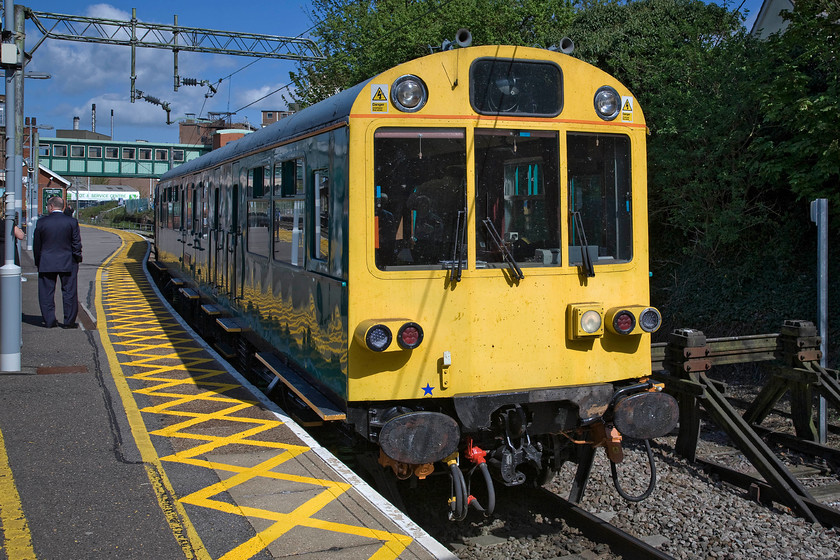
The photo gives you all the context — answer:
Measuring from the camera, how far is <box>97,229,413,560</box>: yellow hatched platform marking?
14.5 feet

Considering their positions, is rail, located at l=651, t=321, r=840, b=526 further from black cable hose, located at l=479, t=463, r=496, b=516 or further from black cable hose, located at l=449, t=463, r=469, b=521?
black cable hose, located at l=449, t=463, r=469, b=521

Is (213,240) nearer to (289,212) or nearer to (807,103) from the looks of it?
(289,212)

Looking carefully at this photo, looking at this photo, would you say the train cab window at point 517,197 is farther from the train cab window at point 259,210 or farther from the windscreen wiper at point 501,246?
the train cab window at point 259,210

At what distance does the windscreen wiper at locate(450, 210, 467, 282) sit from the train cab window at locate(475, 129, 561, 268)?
0.42 feet

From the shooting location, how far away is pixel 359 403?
5.31 meters

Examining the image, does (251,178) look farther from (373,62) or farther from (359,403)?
(373,62)

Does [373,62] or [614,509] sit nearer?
[614,509]

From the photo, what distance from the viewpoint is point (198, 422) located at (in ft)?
21.8

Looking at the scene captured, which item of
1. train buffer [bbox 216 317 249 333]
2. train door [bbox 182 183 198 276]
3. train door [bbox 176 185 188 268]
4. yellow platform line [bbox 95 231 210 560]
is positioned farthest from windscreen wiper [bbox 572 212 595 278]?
train door [bbox 176 185 188 268]

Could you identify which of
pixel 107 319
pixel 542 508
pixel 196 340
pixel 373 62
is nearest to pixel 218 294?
pixel 196 340

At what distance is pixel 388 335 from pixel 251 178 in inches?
154

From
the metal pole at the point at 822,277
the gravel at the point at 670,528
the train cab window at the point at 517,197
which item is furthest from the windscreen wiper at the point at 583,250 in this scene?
the metal pole at the point at 822,277

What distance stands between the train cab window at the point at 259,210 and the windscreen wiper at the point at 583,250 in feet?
10.2

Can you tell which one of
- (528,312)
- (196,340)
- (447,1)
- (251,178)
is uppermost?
(447,1)
